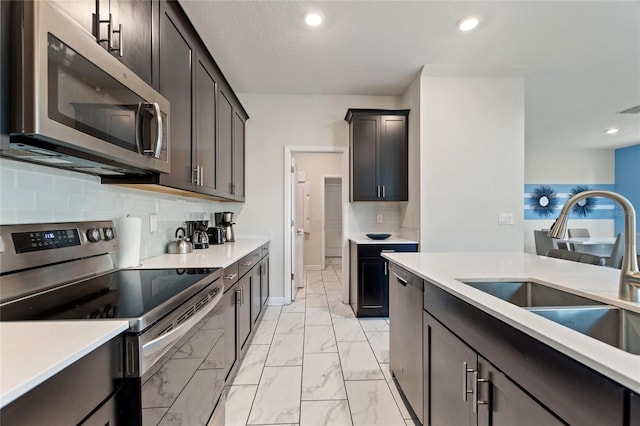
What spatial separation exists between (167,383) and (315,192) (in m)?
5.52

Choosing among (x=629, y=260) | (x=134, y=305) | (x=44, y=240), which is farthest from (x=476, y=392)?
(x=44, y=240)

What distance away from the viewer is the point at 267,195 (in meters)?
3.74

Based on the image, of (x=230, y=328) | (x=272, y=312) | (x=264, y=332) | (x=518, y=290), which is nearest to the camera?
(x=518, y=290)

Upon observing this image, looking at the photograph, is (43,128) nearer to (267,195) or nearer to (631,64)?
(267,195)

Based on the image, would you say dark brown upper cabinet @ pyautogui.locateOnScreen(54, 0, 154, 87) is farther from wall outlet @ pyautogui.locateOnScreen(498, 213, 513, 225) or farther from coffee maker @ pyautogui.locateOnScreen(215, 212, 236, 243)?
wall outlet @ pyautogui.locateOnScreen(498, 213, 513, 225)

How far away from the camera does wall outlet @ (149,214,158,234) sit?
6.49 ft

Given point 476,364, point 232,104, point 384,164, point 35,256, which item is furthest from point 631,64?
A: point 35,256

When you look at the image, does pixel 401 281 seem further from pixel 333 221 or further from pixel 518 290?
pixel 333 221

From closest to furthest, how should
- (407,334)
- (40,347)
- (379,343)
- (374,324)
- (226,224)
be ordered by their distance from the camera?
(40,347)
(407,334)
(379,343)
(374,324)
(226,224)

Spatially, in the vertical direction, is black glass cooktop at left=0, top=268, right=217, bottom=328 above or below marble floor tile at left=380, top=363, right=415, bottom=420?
above

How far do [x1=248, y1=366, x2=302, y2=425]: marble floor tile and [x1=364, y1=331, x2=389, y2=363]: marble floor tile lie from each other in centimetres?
69

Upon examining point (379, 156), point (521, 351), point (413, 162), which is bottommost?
point (521, 351)

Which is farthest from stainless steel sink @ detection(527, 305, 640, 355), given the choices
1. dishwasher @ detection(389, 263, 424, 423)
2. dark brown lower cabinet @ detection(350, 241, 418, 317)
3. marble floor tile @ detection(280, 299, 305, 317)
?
marble floor tile @ detection(280, 299, 305, 317)

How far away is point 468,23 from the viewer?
7.56 feet
